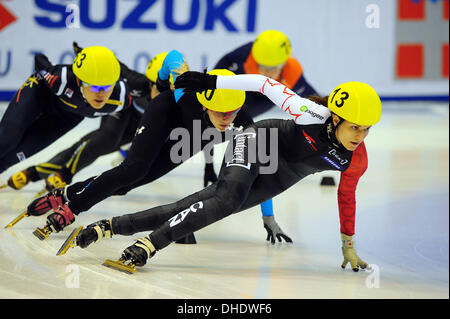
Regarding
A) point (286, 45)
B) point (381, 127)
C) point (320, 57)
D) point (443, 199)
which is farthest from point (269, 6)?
point (443, 199)

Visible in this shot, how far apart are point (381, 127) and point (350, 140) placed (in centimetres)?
640

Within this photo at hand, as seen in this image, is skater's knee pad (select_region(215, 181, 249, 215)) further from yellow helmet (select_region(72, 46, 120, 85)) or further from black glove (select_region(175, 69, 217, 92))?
yellow helmet (select_region(72, 46, 120, 85))

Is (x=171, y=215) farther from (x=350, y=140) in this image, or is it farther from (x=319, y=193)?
(x=319, y=193)

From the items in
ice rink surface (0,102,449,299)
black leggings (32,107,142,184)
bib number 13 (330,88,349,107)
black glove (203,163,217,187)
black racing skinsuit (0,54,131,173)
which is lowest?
ice rink surface (0,102,449,299)

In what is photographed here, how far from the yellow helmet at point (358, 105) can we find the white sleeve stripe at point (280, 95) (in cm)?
21

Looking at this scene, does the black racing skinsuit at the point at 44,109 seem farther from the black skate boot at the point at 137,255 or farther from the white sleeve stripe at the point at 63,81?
the black skate boot at the point at 137,255

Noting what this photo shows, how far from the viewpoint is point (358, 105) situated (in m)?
3.80

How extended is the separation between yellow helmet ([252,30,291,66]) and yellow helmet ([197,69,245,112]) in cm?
199

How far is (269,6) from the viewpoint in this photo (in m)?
10.8

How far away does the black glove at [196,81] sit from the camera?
13.8 feet

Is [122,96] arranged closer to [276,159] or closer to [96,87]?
[96,87]

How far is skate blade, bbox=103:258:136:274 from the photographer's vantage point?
12.9 feet

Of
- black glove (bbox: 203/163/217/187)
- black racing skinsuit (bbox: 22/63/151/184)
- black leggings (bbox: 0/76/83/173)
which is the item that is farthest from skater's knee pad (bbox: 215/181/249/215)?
black glove (bbox: 203/163/217/187)

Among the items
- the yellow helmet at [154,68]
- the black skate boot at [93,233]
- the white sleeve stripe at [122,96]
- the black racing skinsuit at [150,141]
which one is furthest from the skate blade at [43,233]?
the yellow helmet at [154,68]
